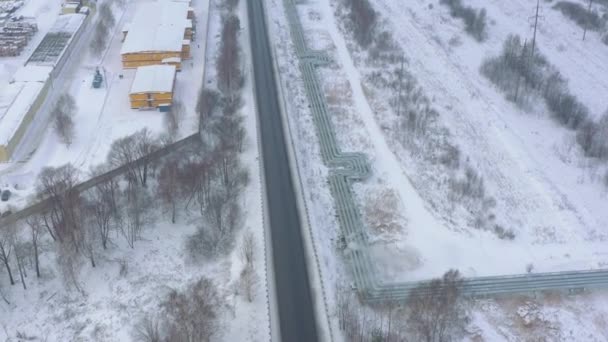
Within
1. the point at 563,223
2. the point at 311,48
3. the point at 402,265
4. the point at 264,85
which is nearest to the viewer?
the point at 402,265

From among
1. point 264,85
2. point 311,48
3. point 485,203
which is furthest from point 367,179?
point 311,48

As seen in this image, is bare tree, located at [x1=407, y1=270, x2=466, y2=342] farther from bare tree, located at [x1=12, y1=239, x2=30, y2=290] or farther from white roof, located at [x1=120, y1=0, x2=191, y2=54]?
white roof, located at [x1=120, y1=0, x2=191, y2=54]

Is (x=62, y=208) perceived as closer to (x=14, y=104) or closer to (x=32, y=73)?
(x=14, y=104)

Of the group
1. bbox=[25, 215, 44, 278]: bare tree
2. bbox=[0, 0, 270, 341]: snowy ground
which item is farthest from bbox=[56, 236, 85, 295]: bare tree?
bbox=[25, 215, 44, 278]: bare tree

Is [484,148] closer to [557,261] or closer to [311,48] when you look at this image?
[557,261]

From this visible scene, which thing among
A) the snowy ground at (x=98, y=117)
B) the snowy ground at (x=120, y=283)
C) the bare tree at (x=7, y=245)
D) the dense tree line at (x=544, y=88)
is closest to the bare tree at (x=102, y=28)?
the snowy ground at (x=98, y=117)

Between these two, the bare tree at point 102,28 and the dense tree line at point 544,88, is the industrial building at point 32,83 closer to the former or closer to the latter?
the bare tree at point 102,28
